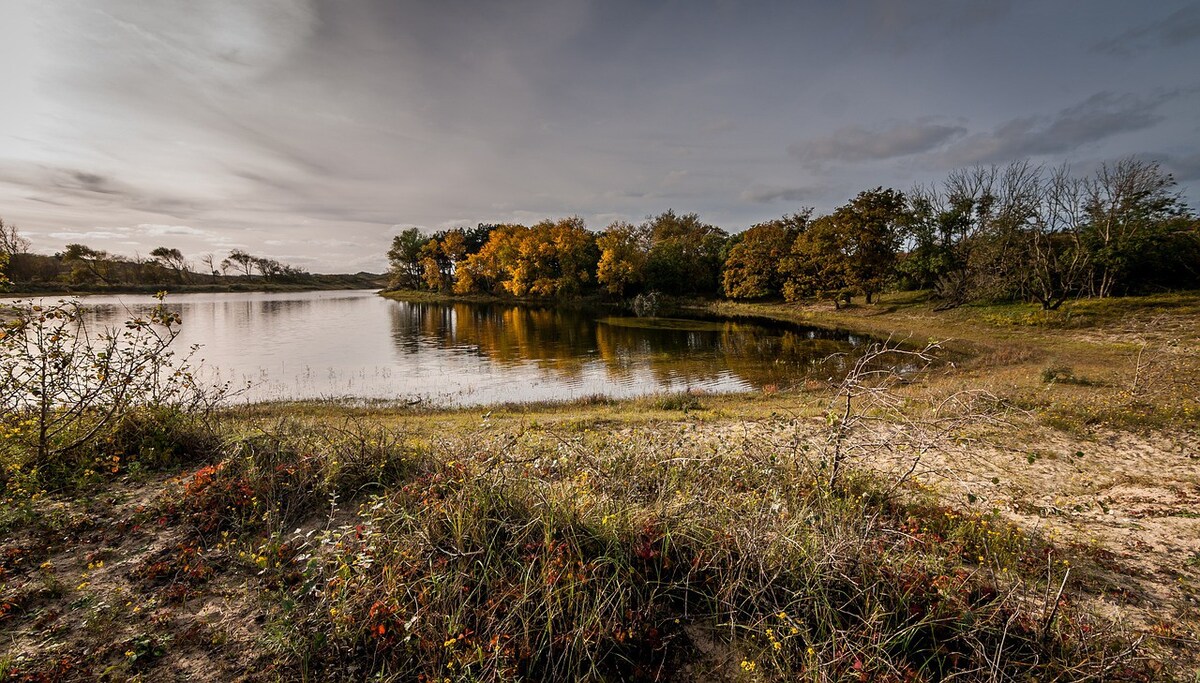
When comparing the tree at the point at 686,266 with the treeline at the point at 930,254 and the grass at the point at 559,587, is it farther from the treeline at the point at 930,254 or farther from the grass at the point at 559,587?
→ the grass at the point at 559,587

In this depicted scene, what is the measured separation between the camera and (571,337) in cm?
3291

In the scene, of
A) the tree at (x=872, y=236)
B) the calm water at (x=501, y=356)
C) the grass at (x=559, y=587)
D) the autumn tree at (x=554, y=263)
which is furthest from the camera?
the autumn tree at (x=554, y=263)

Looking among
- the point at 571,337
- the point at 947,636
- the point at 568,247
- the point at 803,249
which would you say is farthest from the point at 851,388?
the point at 568,247

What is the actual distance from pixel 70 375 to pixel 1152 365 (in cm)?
2674

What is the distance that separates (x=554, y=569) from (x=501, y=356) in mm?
22900

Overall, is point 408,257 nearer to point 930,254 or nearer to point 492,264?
point 492,264

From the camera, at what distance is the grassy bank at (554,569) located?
137 inches

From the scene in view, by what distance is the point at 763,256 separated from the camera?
163 ft

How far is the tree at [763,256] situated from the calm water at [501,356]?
1153 centimetres

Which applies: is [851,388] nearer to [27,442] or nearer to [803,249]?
[27,442]

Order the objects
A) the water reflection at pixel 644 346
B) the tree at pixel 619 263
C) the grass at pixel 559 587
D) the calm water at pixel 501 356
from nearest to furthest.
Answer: the grass at pixel 559 587 → the calm water at pixel 501 356 → the water reflection at pixel 644 346 → the tree at pixel 619 263

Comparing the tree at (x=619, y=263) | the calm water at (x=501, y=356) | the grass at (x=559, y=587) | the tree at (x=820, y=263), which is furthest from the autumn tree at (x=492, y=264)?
the grass at (x=559, y=587)

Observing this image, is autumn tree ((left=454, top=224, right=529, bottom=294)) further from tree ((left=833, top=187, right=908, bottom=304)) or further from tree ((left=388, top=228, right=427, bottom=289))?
tree ((left=833, top=187, right=908, bottom=304))

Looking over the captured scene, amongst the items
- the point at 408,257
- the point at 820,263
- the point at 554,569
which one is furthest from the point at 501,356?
the point at 408,257
